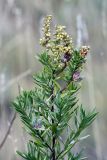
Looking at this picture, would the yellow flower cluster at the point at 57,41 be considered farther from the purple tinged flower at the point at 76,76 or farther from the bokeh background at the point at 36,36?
the bokeh background at the point at 36,36

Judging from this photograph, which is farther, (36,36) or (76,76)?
(36,36)

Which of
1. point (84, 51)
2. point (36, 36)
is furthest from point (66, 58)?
point (36, 36)

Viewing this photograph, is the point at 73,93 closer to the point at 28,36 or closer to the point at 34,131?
the point at 34,131

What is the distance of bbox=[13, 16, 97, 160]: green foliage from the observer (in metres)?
0.70

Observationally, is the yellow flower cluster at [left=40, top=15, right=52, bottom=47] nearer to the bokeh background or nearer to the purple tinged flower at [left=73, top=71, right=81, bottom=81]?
the purple tinged flower at [left=73, top=71, right=81, bottom=81]

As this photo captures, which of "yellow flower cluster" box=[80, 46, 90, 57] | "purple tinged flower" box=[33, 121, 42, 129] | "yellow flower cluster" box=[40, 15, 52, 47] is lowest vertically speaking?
"purple tinged flower" box=[33, 121, 42, 129]

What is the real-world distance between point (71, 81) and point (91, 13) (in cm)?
359

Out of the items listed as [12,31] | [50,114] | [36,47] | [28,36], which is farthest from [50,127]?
[12,31]

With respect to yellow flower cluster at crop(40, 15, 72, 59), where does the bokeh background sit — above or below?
above

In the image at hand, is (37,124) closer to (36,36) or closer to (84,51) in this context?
(84,51)

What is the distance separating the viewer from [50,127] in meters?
0.70

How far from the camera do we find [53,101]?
0.71 m

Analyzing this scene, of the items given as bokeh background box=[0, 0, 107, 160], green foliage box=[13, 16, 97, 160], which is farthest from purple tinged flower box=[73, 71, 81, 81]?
bokeh background box=[0, 0, 107, 160]

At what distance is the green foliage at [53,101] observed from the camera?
70 centimetres
